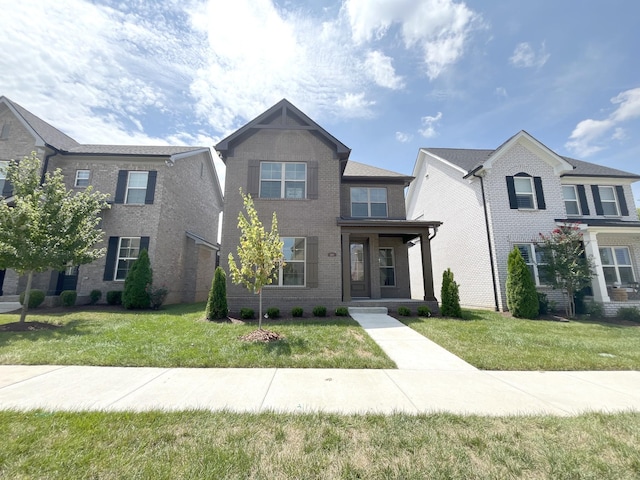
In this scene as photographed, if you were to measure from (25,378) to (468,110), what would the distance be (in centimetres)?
1685

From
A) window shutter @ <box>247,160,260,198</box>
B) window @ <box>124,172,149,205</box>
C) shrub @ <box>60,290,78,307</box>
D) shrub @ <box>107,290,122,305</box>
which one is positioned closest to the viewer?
shrub @ <box>60,290,78,307</box>

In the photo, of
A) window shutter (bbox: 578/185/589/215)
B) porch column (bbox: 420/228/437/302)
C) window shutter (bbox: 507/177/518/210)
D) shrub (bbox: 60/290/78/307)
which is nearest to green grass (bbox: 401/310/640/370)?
porch column (bbox: 420/228/437/302)

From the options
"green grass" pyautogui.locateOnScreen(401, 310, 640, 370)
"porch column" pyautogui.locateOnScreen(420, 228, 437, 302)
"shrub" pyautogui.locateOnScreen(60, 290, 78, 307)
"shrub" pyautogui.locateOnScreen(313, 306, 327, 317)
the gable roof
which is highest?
the gable roof

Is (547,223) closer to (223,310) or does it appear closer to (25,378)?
Result: (223,310)

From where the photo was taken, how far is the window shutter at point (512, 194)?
13.1m

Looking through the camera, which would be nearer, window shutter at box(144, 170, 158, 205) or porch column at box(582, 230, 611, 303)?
porch column at box(582, 230, 611, 303)

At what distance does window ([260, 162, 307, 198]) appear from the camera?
12133 mm

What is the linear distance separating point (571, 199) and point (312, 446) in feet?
60.4

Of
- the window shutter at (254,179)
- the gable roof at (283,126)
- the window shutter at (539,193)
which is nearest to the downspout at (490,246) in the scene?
the window shutter at (539,193)

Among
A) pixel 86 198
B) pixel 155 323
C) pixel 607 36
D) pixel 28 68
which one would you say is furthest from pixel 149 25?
pixel 607 36

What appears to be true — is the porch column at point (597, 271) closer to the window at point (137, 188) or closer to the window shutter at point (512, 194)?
the window shutter at point (512, 194)

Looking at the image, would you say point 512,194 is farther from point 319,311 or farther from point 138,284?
point 138,284

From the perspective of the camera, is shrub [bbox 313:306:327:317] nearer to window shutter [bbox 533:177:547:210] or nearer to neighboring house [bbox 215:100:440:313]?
neighboring house [bbox 215:100:440:313]

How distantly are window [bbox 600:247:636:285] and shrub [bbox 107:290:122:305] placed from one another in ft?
75.8
